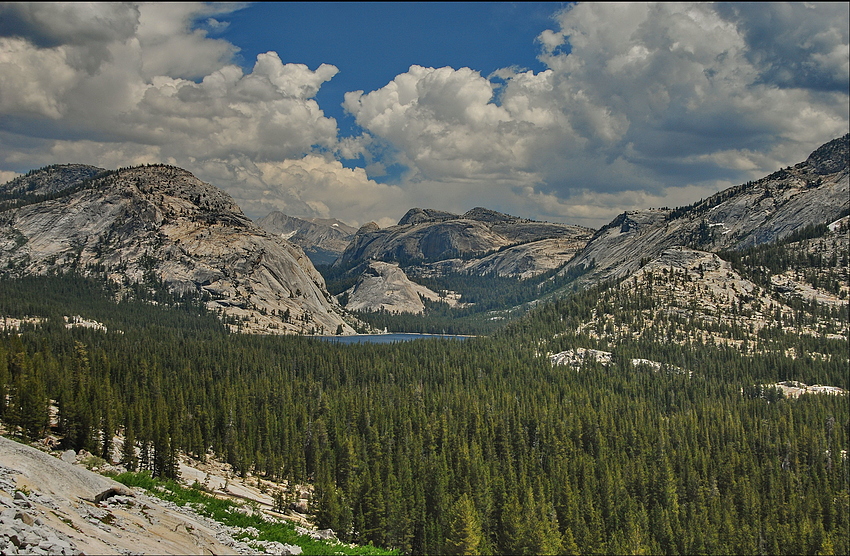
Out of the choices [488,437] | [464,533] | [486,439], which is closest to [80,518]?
[464,533]

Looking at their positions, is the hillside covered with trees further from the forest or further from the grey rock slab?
the grey rock slab

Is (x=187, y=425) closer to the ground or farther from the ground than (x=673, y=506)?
farther from the ground

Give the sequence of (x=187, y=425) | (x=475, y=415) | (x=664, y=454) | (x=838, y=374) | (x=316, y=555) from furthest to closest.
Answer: (x=838, y=374), (x=475, y=415), (x=664, y=454), (x=187, y=425), (x=316, y=555)

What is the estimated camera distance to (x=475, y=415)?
116m

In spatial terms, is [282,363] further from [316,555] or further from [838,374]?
[838,374]

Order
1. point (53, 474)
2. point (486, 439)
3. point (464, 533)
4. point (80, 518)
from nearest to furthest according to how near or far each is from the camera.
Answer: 1. point (80, 518)
2. point (53, 474)
3. point (464, 533)
4. point (486, 439)

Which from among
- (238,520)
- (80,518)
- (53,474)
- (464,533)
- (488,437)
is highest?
(53,474)

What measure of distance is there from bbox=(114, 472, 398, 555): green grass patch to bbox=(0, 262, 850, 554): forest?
2393cm

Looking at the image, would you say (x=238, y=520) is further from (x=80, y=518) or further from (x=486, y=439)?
(x=486, y=439)

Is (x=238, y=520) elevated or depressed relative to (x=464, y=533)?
elevated

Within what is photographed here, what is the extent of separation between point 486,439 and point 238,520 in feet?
238

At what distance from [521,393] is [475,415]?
27.2 meters

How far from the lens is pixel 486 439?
349 ft

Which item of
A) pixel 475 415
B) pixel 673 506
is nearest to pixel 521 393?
pixel 475 415
